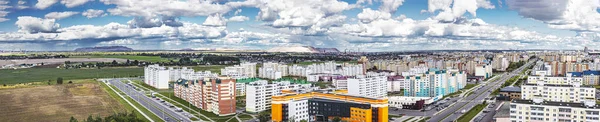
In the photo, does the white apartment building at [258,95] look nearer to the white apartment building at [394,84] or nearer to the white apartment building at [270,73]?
the white apartment building at [394,84]

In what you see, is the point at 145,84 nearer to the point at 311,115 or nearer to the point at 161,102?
the point at 161,102

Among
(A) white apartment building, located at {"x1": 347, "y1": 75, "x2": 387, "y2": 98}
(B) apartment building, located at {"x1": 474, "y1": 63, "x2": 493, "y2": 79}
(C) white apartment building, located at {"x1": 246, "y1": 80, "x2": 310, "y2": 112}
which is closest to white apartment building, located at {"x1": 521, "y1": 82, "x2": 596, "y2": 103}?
(A) white apartment building, located at {"x1": 347, "y1": 75, "x2": 387, "y2": 98}

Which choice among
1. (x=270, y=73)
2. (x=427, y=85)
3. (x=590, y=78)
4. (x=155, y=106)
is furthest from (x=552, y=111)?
(x=270, y=73)

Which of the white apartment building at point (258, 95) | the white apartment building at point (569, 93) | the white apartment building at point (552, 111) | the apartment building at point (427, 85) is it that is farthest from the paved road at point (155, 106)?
the white apartment building at point (569, 93)

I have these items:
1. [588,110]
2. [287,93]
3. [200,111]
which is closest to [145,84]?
[200,111]

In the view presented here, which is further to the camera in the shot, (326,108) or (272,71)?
(272,71)

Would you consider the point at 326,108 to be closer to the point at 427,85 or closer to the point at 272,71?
the point at 427,85

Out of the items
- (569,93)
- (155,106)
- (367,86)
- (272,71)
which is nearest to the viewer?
(569,93)
